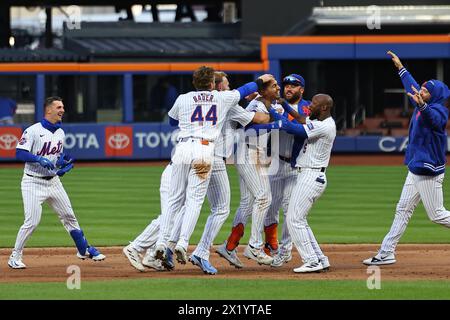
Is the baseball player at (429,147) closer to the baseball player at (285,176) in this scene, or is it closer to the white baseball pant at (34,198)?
the baseball player at (285,176)

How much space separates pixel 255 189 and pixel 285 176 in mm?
581

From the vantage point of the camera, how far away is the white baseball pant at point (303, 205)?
11039 millimetres

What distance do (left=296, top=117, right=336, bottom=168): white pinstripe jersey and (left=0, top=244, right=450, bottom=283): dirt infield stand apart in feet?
3.54

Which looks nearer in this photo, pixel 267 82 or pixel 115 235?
pixel 267 82

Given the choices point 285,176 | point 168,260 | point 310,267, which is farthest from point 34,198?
point 310,267

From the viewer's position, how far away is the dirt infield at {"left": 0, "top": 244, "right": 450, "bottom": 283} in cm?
1099

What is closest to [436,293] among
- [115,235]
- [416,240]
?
[416,240]

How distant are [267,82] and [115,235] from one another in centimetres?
432

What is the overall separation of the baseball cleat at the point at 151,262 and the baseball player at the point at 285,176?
1234mm

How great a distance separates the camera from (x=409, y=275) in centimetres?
1116

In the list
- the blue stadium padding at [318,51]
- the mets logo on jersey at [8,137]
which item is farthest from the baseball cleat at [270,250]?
the blue stadium padding at [318,51]

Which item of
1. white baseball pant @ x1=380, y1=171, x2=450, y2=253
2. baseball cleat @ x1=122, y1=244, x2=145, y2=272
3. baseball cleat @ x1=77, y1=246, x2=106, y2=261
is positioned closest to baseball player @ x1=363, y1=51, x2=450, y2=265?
white baseball pant @ x1=380, y1=171, x2=450, y2=253

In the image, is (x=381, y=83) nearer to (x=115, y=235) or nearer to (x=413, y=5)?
(x=413, y=5)

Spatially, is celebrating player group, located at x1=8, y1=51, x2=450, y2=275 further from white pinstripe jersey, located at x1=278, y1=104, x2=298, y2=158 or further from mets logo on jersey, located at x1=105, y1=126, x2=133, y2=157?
mets logo on jersey, located at x1=105, y1=126, x2=133, y2=157
